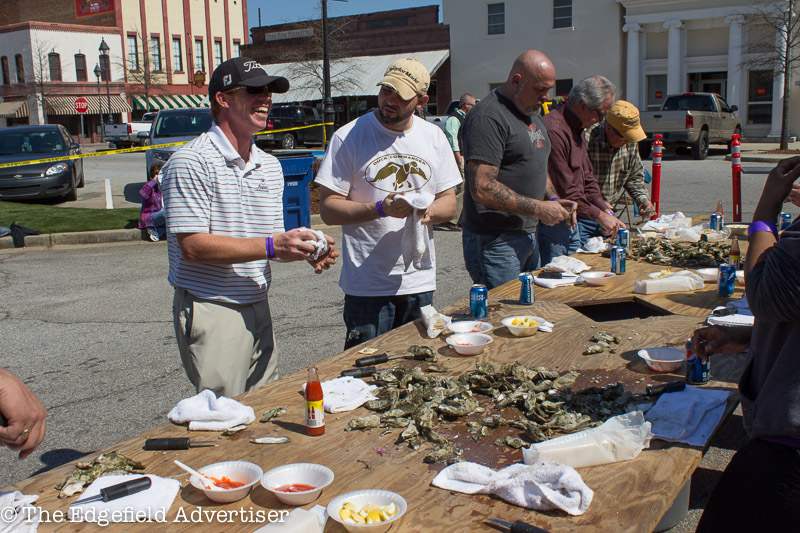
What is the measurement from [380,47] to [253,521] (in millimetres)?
40707

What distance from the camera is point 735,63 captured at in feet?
103

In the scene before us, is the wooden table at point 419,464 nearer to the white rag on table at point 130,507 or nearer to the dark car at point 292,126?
the white rag on table at point 130,507

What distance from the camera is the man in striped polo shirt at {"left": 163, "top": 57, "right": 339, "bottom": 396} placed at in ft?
9.86

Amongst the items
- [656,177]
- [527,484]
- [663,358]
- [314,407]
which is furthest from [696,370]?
[656,177]

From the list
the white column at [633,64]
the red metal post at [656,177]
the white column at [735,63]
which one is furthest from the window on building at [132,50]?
the red metal post at [656,177]

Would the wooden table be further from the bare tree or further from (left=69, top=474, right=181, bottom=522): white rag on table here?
the bare tree

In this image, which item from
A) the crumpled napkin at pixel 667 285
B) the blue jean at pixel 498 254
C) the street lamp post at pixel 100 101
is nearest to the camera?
the crumpled napkin at pixel 667 285

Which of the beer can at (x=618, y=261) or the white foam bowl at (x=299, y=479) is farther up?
the beer can at (x=618, y=261)

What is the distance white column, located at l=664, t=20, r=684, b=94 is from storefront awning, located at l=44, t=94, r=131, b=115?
35.5m

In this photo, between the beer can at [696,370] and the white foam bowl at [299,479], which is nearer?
the white foam bowl at [299,479]

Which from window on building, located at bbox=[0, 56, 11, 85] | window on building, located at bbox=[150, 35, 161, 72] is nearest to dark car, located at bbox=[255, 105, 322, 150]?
window on building, located at bbox=[150, 35, 161, 72]

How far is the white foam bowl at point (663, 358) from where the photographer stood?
2.97m

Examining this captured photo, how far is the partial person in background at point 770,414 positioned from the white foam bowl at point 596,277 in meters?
2.27

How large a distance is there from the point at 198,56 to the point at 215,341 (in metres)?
54.8
